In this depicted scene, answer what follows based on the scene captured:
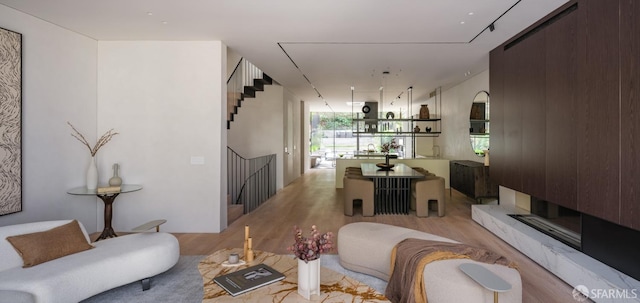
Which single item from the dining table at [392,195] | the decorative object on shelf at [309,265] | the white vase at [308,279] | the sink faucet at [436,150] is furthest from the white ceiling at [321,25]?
the sink faucet at [436,150]

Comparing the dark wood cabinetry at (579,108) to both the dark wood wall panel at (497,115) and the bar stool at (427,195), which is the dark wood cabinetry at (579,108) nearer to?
the dark wood wall panel at (497,115)

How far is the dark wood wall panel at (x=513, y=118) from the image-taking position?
177 inches

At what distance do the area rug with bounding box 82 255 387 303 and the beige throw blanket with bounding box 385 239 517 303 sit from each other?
0.29 m

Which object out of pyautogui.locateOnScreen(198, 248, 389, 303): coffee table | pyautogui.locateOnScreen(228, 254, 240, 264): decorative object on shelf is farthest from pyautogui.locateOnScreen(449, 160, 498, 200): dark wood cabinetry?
pyautogui.locateOnScreen(228, 254, 240, 264): decorative object on shelf

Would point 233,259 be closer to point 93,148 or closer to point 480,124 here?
point 93,148

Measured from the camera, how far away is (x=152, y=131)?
16.3 feet

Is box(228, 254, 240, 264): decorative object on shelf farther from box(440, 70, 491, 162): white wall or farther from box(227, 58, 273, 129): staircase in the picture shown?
box(440, 70, 491, 162): white wall

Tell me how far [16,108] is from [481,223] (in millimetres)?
6506

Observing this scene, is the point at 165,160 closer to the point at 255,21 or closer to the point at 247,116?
the point at 255,21

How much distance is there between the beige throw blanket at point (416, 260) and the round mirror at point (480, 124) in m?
4.81

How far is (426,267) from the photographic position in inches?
102

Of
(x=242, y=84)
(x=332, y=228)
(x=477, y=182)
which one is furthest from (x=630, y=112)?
(x=242, y=84)

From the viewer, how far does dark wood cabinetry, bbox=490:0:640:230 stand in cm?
265

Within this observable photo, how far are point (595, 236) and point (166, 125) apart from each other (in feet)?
17.9
